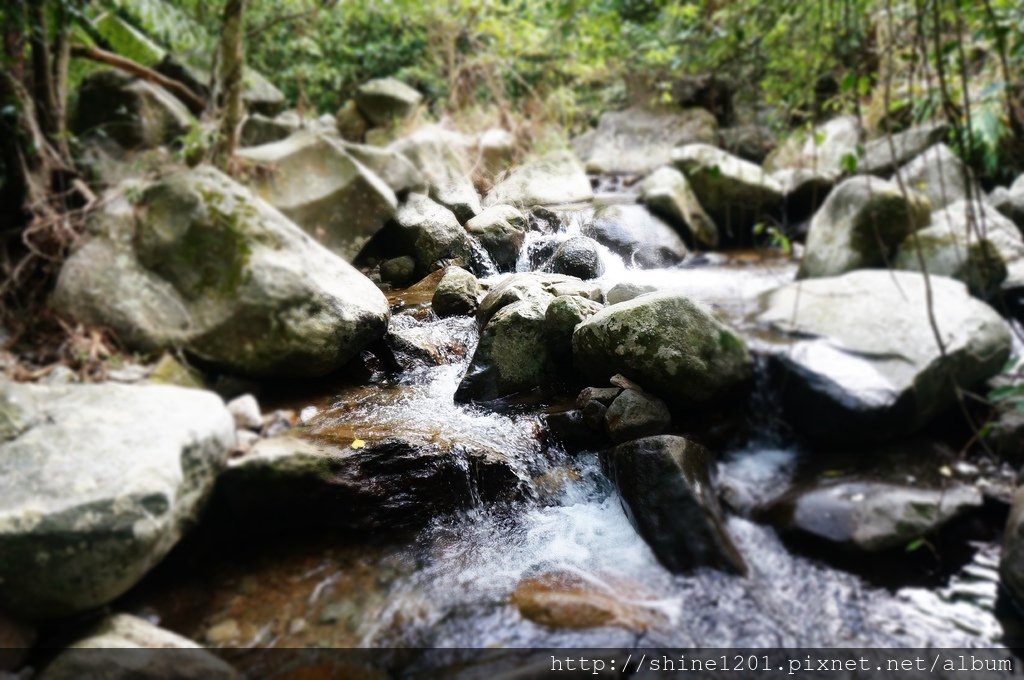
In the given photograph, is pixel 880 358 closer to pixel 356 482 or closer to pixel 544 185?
pixel 356 482

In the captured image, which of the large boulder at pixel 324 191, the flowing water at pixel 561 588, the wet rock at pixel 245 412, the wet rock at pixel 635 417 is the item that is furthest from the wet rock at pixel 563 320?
the large boulder at pixel 324 191

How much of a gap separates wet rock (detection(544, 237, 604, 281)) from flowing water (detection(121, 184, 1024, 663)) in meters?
2.14

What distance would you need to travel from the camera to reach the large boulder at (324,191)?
15.2 ft

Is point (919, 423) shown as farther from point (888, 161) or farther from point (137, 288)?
point (888, 161)

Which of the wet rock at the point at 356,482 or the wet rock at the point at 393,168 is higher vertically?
the wet rock at the point at 393,168

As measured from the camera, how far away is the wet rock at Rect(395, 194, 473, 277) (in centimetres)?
476

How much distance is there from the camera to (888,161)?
20.4 feet

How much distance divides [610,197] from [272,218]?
4.75 metres

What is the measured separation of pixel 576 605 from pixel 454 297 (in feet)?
9.18

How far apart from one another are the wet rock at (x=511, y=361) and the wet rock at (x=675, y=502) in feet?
3.33

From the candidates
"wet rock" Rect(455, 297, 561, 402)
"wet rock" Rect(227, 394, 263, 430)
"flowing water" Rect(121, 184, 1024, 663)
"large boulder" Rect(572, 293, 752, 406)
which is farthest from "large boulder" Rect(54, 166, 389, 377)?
"large boulder" Rect(572, 293, 752, 406)

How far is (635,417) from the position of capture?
119 inches

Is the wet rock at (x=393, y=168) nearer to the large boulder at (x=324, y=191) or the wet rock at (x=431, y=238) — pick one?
the large boulder at (x=324, y=191)

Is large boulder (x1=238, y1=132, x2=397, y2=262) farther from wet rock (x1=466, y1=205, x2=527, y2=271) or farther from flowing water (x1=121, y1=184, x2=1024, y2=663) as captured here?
flowing water (x1=121, y1=184, x2=1024, y2=663)
